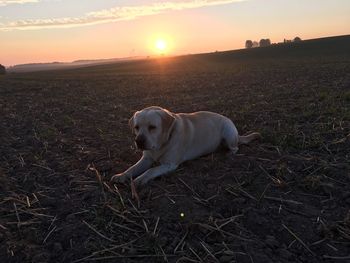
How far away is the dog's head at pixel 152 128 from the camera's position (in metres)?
6.08

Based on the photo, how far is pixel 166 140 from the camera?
6.34 meters

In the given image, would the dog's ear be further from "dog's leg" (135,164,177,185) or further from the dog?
"dog's leg" (135,164,177,185)

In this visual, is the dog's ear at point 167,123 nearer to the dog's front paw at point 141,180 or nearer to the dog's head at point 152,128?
the dog's head at point 152,128

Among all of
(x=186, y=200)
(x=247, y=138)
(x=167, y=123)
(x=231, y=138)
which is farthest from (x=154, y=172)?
(x=247, y=138)

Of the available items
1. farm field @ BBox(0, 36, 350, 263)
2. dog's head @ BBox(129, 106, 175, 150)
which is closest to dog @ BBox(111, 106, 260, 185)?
dog's head @ BBox(129, 106, 175, 150)

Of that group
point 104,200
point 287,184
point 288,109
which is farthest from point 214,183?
point 288,109

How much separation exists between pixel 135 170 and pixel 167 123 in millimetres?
838

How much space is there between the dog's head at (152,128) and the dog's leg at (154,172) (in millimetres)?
300

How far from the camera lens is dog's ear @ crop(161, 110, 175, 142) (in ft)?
20.4

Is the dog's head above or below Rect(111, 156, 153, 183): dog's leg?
above

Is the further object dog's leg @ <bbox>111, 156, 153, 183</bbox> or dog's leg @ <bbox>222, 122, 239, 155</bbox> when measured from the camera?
dog's leg @ <bbox>222, 122, 239, 155</bbox>

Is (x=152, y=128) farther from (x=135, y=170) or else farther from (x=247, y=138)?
(x=247, y=138)

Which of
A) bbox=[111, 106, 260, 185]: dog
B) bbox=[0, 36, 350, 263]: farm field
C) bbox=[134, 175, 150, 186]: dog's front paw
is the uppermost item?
bbox=[111, 106, 260, 185]: dog

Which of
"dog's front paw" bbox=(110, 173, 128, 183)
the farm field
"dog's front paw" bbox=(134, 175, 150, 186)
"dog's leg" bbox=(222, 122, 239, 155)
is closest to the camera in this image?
the farm field
